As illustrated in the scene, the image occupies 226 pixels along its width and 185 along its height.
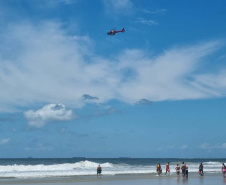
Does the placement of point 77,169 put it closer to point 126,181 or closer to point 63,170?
point 63,170

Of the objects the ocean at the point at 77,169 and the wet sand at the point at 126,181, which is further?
the ocean at the point at 77,169

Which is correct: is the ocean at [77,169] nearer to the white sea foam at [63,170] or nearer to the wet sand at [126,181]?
the white sea foam at [63,170]

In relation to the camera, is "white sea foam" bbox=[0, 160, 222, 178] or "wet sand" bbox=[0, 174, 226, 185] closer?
"wet sand" bbox=[0, 174, 226, 185]

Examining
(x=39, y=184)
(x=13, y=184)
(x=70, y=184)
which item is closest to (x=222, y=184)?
(x=70, y=184)

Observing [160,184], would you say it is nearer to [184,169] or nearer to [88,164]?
→ [184,169]

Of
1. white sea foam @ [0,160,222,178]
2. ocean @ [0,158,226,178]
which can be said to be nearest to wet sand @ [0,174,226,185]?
ocean @ [0,158,226,178]

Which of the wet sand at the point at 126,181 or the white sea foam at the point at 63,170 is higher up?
the wet sand at the point at 126,181

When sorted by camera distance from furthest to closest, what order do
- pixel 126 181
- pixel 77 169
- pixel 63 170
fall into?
pixel 77 169
pixel 63 170
pixel 126 181

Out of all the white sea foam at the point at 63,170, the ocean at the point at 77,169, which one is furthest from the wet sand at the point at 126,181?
the white sea foam at the point at 63,170

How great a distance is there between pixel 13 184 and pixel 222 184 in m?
19.1

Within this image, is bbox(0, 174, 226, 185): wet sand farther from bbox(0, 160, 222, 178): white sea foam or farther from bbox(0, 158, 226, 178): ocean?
bbox(0, 160, 222, 178): white sea foam

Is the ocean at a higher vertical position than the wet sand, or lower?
lower

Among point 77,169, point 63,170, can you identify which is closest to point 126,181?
point 63,170

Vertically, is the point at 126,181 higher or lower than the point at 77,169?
higher
